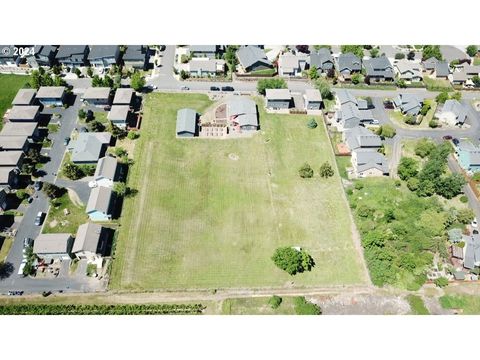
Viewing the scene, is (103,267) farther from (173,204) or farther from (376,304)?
(376,304)

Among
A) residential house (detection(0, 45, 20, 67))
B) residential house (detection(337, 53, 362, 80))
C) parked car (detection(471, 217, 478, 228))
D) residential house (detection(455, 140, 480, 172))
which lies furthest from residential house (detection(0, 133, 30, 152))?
residential house (detection(455, 140, 480, 172))

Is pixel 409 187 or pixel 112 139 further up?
pixel 112 139

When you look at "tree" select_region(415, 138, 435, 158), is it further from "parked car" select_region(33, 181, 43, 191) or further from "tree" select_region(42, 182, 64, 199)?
"parked car" select_region(33, 181, 43, 191)

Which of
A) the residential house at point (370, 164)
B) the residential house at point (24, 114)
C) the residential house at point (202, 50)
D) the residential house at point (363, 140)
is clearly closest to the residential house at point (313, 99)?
the residential house at point (363, 140)

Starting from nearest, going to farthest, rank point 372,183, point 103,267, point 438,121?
1. point 103,267
2. point 372,183
3. point 438,121

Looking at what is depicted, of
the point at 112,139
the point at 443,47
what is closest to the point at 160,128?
the point at 112,139
